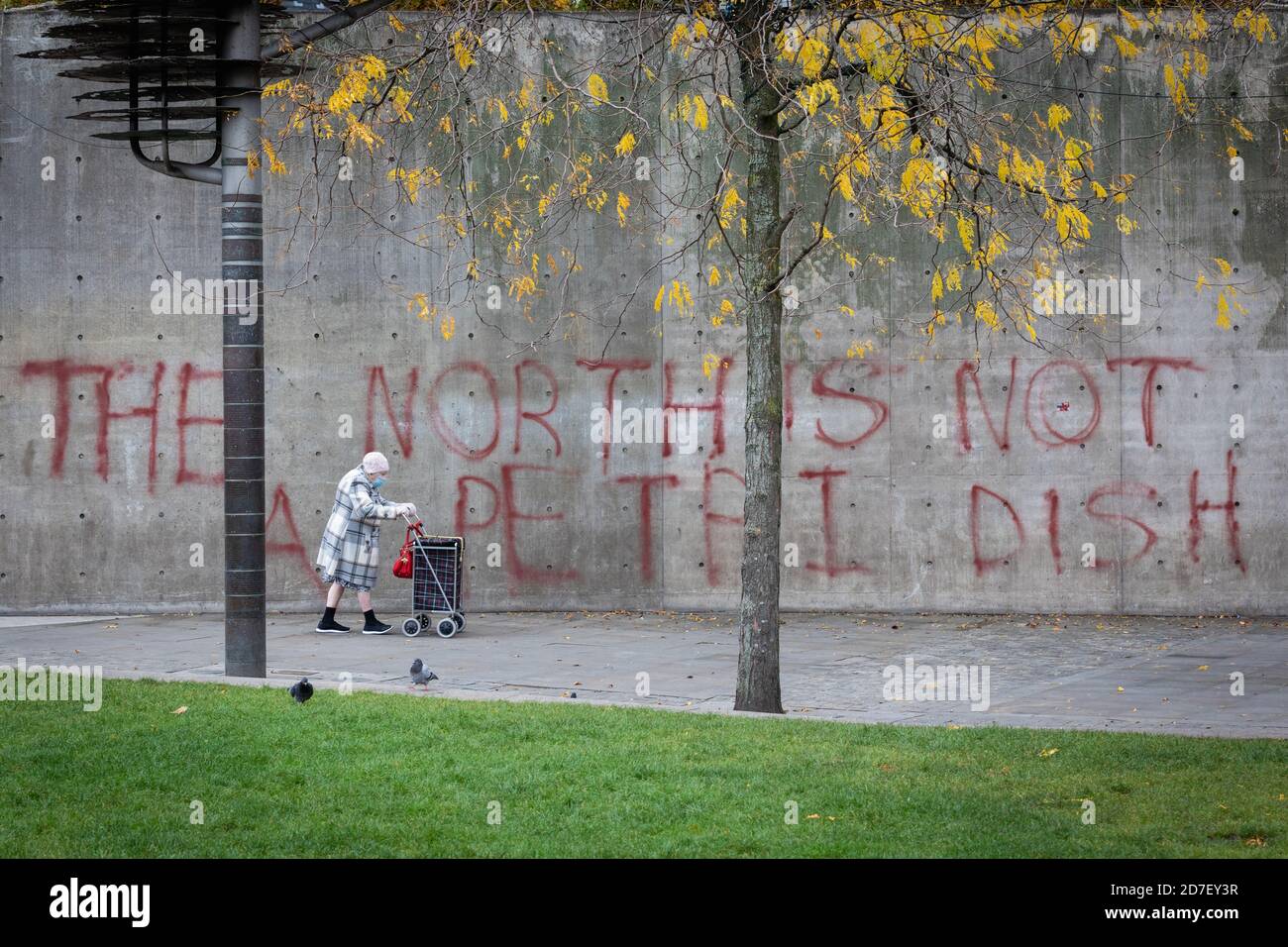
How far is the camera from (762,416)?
9609mm

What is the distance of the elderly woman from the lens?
13.9 metres

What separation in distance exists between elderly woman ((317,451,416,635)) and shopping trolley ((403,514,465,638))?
13.4 inches

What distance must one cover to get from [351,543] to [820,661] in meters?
4.37

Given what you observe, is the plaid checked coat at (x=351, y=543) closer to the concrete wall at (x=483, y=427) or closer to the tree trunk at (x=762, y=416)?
the concrete wall at (x=483, y=427)

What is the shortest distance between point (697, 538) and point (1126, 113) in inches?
232

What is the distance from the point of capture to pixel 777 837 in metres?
6.33

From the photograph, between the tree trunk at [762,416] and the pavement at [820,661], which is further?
the pavement at [820,661]

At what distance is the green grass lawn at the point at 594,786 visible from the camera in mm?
6250

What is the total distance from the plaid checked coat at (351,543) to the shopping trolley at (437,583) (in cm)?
42

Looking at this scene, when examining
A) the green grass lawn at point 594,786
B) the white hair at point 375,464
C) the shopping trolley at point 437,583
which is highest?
the white hair at point 375,464

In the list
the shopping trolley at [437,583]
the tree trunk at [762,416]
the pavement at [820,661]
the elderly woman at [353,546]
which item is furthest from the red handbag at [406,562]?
the tree trunk at [762,416]

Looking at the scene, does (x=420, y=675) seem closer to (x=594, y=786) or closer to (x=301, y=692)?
(x=301, y=692)
